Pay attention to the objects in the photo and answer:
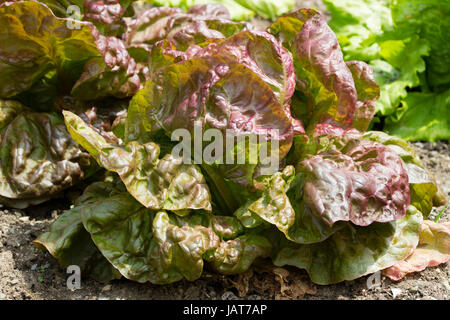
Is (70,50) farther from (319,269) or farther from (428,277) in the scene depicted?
(428,277)

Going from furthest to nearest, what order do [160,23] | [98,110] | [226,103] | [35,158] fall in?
1. [160,23]
2. [98,110]
3. [35,158]
4. [226,103]

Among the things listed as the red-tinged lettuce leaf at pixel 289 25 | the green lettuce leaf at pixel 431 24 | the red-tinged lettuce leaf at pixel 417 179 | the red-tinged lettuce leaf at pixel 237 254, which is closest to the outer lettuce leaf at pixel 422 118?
the green lettuce leaf at pixel 431 24

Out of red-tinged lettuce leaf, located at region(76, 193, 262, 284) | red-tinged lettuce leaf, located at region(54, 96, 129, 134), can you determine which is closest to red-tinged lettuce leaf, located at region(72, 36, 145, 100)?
red-tinged lettuce leaf, located at region(54, 96, 129, 134)

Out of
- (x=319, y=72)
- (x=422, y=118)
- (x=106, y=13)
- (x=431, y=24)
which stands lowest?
(x=422, y=118)

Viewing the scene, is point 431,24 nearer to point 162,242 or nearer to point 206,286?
point 206,286

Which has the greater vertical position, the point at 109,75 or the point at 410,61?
the point at 109,75

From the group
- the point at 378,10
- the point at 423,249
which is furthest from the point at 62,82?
the point at 378,10

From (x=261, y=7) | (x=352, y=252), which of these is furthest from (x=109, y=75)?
(x=261, y=7)

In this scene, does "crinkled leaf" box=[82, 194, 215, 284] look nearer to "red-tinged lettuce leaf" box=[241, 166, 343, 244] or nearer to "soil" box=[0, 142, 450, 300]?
"soil" box=[0, 142, 450, 300]
